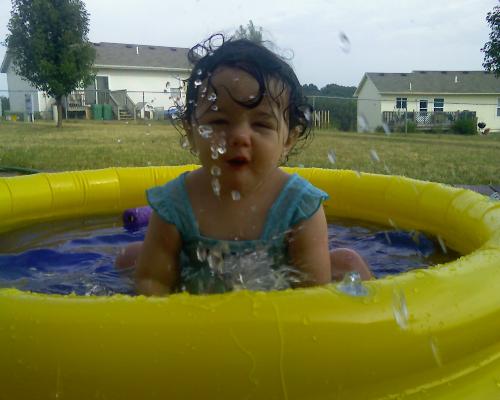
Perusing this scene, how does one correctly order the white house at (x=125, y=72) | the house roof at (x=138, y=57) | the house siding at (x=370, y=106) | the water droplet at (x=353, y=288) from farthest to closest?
the house roof at (x=138, y=57) < the white house at (x=125, y=72) < the house siding at (x=370, y=106) < the water droplet at (x=353, y=288)

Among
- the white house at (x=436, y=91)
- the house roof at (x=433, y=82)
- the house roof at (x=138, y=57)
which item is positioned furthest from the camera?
the house roof at (x=433, y=82)

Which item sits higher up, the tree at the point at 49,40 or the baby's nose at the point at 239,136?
the tree at the point at 49,40

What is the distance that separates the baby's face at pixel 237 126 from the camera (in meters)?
1.85

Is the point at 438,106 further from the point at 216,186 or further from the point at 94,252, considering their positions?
the point at 216,186

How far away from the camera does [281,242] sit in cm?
204

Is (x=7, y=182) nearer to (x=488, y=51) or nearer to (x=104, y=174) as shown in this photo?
(x=104, y=174)

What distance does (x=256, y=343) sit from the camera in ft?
4.01

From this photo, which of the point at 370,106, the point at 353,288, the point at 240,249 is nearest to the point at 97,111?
the point at 370,106

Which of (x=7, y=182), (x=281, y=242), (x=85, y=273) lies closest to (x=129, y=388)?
(x=281, y=242)

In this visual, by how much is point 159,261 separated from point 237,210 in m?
0.33

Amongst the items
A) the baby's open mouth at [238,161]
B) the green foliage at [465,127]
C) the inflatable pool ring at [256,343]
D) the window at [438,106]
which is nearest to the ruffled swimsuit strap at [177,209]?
the baby's open mouth at [238,161]

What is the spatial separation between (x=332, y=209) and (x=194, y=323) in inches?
105

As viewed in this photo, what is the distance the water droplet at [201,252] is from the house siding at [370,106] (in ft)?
53.8

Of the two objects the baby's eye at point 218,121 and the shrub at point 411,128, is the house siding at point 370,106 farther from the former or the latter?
the baby's eye at point 218,121
